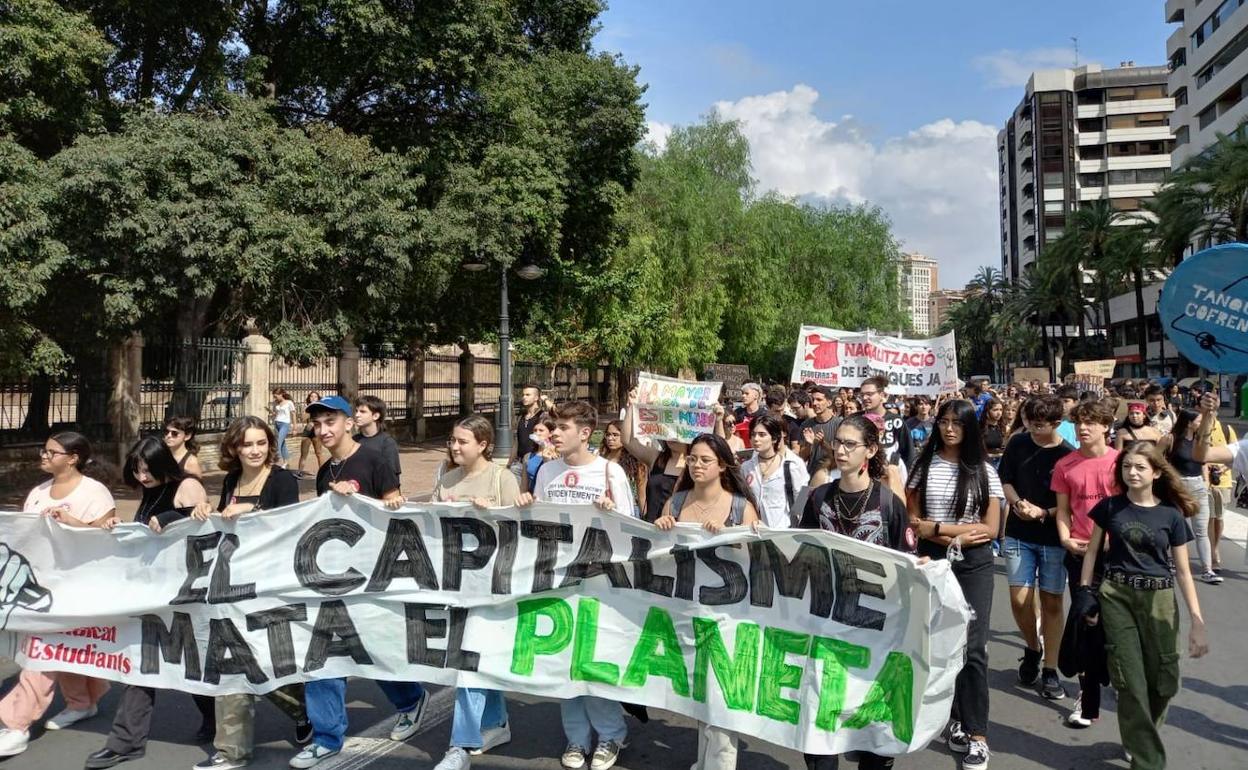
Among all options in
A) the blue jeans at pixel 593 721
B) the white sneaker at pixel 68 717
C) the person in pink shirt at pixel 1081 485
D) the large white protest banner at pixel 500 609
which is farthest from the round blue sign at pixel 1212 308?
the white sneaker at pixel 68 717

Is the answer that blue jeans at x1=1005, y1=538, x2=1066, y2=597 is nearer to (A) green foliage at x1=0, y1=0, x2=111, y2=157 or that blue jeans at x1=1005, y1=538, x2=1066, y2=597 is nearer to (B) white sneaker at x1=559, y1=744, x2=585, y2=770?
(B) white sneaker at x1=559, y1=744, x2=585, y2=770

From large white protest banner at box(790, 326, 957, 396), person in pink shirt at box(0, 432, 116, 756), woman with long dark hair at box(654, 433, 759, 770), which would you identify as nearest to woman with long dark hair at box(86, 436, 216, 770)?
person in pink shirt at box(0, 432, 116, 756)

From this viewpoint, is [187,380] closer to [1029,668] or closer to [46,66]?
[46,66]

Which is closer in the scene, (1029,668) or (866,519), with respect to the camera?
(866,519)

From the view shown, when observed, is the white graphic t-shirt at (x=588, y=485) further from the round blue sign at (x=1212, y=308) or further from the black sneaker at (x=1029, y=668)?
the round blue sign at (x=1212, y=308)

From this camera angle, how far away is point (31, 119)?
12.8 meters

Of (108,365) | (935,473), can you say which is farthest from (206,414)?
(935,473)

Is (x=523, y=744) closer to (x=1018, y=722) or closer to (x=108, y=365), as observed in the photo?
(x=1018, y=722)

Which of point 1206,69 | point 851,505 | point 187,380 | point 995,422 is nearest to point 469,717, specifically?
point 851,505

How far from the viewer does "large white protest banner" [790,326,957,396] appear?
15.6 metres

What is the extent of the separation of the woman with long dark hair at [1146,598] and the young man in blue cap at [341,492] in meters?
3.37

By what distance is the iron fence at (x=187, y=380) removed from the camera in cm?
1672

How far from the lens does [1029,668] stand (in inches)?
233

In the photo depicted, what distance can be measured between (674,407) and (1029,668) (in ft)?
10.3
